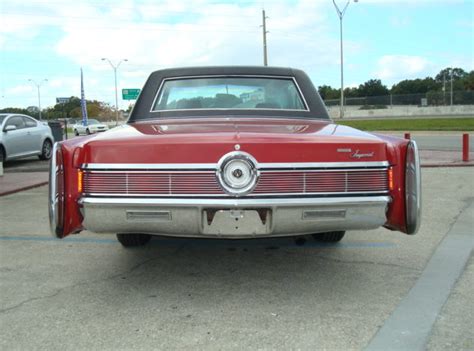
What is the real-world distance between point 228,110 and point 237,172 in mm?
1463

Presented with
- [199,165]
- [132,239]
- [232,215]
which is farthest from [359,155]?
[132,239]

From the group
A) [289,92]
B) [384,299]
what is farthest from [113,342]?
[289,92]

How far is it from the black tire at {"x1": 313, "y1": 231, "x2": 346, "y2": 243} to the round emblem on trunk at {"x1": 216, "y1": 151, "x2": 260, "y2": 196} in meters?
2.03

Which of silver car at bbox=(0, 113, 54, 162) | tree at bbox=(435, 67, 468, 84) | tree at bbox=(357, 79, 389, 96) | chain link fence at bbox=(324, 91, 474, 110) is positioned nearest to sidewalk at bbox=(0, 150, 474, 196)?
silver car at bbox=(0, 113, 54, 162)

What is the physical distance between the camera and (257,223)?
3.18 m

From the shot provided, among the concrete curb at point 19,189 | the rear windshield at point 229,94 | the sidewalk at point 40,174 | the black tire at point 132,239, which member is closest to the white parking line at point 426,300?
the rear windshield at point 229,94

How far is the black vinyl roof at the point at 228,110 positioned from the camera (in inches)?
176

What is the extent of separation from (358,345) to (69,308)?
190cm

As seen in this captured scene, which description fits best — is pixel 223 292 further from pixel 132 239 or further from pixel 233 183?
pixel 132 239

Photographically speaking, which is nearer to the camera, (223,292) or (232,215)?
(232,215)

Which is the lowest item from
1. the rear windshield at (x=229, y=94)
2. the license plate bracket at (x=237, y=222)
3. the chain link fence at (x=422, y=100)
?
the license plate bracket at (x=237, y=222)

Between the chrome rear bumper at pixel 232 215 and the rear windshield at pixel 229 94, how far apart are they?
1.61 metres

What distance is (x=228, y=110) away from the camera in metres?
4.49

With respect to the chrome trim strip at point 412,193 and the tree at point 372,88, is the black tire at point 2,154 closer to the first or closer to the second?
the chrome trim strip at point 412,193
